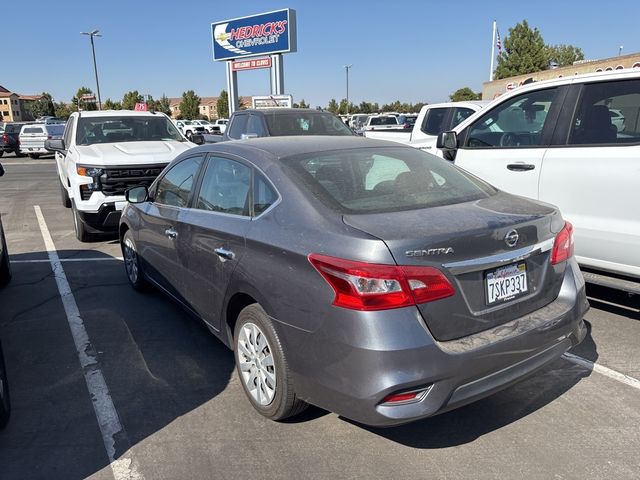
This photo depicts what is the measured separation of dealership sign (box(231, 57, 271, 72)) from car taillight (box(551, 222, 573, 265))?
78.2 ft

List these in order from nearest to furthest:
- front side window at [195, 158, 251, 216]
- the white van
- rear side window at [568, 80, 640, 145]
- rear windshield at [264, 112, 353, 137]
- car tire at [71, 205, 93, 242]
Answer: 1. front side window at [195, 158, 251, 216]
2. the white van
3. rear side window at [568, 80, 640, 145]
4. car tire at [71, 205, 93, 242]
5. rear windshield at [264, 112, 353, 137]

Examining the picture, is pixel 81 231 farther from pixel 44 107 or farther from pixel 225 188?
pixel 44 107

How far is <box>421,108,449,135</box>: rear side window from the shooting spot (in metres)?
10.1

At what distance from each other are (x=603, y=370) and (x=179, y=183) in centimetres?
353

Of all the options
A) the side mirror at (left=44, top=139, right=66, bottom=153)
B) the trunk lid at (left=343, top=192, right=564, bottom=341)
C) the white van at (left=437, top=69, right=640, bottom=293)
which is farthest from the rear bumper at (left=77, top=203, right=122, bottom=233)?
the trunk lid at (left=343, top=192, right=564, bottom=341)

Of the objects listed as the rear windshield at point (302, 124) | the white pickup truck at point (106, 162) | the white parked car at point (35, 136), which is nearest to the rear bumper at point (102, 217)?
the white pickup truck at point (106, 162)

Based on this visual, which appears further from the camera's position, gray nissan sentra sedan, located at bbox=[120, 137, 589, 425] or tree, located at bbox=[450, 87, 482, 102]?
tree, located at bbox=[450, 87, 482, 102]

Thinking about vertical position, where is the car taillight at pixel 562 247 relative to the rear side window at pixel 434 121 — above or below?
below

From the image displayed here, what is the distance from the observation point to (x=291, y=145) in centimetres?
362

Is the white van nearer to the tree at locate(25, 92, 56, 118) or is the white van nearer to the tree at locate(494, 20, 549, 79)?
the tree at locate(494, 20, 549, 79)

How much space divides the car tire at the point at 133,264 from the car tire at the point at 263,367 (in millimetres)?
2350

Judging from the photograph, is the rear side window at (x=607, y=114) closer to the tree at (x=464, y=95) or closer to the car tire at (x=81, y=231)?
the car tire at (x=81, y=231)

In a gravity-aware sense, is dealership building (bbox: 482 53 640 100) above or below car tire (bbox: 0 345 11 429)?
above

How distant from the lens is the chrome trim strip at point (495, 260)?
2.53 meters
